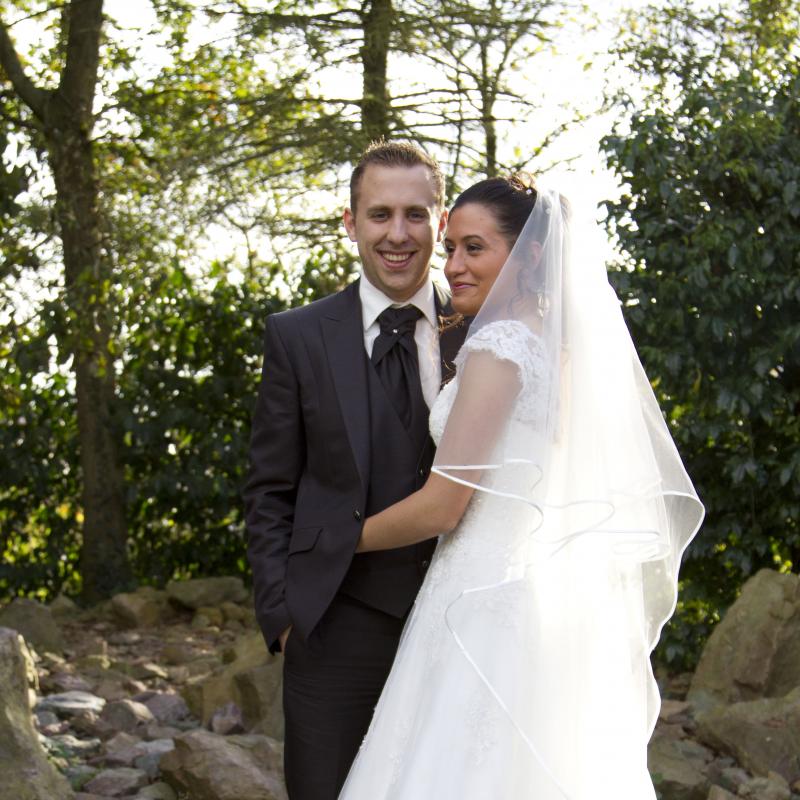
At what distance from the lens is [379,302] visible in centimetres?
356

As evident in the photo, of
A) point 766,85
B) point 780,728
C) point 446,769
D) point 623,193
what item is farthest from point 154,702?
point 766,85

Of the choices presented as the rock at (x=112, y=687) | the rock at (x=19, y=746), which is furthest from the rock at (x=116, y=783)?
the rock at (x=112, y=687)

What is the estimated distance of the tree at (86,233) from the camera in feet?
31.6

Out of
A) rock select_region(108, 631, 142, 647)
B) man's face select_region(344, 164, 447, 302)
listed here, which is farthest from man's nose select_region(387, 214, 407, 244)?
rock select_region(108, 631, 142, 647)

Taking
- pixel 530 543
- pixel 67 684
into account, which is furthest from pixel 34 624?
pixel 530 543

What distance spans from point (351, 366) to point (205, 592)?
626 cm

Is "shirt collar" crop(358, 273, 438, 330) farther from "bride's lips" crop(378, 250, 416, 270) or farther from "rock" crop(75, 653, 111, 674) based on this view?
"rock" crop(75, 653, 111, 674)

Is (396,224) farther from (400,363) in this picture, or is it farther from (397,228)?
(400,363)

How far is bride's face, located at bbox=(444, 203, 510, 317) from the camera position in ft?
10.4

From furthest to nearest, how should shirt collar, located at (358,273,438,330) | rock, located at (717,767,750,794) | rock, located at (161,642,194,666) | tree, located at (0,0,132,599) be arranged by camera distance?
tree, located at (0,0,132,599), rock, located at (161,642,194,666), rock, located at (717,767,750,794), shirt collar, located at (358,273,438,330)

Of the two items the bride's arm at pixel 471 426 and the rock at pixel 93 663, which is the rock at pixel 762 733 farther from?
the rock at pixel 93 663

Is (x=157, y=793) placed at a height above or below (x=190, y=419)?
below

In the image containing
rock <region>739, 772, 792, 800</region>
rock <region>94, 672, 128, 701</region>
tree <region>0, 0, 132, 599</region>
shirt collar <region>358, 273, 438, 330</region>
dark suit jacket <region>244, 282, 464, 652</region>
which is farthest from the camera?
tree <region>0, 0, 132, 599</region>


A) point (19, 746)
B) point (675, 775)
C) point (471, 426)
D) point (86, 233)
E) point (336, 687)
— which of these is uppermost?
point (86, 233)
